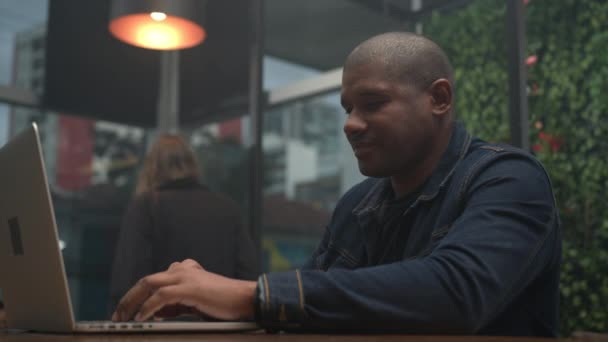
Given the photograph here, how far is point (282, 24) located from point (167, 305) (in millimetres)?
3736

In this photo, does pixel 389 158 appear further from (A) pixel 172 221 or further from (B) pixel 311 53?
(B) pixel 311 53

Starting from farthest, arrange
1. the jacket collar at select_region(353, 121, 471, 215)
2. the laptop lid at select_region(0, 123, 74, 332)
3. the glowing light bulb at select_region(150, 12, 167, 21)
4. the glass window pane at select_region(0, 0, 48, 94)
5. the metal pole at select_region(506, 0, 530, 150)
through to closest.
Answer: the glass window pane at select_region(0, 0, 48, 94) → the glowing light bulb at select_region(150, 12, 167, 21) → the metal pole at select_region(506, 0, 530, 150) → the jacket collar at select_region(353, 121, 471, 215) → the laptop lid at select_region(0, 123, 74, 332)

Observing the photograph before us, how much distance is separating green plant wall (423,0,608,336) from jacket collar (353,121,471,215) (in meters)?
1.86

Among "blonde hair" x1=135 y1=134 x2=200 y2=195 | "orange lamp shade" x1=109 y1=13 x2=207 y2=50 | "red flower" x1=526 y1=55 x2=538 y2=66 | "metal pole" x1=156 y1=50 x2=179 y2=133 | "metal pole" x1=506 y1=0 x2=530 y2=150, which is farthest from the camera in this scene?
"metal pole" x1=156 y1=50 x2=179 y2=133

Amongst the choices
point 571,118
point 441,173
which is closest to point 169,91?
point 571,118

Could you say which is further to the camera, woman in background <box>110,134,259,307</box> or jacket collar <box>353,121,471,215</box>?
woman in background <box>110,134,259,307</box>

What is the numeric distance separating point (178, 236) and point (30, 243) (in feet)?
6.85

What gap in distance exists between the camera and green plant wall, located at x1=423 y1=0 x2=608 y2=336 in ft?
10.2

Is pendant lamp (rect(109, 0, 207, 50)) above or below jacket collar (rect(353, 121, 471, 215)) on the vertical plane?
above

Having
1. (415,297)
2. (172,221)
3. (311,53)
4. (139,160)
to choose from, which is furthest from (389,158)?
(139,160)

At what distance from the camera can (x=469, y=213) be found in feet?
3.81

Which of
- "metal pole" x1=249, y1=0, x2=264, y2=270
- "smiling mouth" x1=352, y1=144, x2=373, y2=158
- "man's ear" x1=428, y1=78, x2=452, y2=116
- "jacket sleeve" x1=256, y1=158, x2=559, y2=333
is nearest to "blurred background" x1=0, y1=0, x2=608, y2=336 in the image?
"metal pole" x1=249, y1=0, x2=264, y2=270

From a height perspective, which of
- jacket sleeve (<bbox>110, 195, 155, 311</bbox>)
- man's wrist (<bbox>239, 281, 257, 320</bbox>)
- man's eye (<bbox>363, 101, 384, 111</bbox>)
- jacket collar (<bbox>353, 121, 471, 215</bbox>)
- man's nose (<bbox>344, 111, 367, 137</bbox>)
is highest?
man's eye (<bbox>363, 101, 384, 111</bbox>)

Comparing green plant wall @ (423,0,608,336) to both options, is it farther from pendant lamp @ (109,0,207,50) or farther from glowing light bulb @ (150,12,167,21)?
glowing light bulb @ (150,12,167,21)
